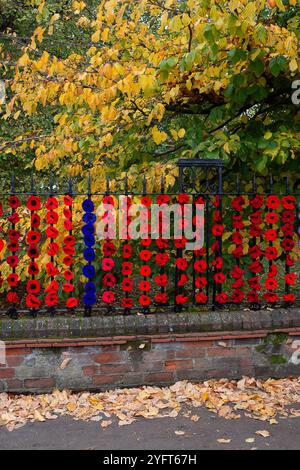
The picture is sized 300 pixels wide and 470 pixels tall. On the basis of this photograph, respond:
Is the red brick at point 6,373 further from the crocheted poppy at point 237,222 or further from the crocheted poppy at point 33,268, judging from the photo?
the crocheted poppy at point 237,222

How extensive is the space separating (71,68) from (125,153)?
106cm

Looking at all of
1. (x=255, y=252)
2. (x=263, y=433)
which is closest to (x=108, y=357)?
(x=263, y=433)

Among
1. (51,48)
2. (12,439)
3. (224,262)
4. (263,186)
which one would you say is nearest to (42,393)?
(12,439)

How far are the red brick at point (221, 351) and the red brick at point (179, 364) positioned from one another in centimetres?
19

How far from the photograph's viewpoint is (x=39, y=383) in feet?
14.4

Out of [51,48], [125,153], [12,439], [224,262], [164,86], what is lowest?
[12,439]

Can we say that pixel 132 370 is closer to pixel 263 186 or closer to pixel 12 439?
pixel 12 439

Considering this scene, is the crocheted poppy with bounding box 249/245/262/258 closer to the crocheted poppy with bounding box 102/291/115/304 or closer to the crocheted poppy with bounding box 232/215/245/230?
the crocheted poppy with bounding box 232/215/245/230

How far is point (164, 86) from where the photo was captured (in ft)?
17.3

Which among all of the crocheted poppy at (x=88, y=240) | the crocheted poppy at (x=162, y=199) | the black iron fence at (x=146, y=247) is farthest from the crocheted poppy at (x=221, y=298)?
the crocheted poppy at (x=88, y=240)

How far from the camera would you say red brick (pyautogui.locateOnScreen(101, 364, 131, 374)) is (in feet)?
14.7

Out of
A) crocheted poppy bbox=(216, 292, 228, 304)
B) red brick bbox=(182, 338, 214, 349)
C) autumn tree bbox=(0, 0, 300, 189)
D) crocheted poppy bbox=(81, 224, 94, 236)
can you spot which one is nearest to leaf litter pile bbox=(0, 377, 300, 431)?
red brick bbox=(182, 338, 214, 349)

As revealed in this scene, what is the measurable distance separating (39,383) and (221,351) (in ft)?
5.14

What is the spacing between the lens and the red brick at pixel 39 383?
172 inches
